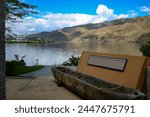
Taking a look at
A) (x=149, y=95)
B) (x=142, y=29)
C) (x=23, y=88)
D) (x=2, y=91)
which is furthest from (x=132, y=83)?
(x=142, y=29)

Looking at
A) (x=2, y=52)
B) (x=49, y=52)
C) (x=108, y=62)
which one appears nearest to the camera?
(x=2, y=52)

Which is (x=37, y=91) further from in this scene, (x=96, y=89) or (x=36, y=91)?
(x=96, y=89)

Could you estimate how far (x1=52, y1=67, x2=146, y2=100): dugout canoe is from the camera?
6.72 meters

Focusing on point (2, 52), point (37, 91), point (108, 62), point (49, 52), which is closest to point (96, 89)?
point (2, 52)

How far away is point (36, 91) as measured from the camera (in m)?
11.2

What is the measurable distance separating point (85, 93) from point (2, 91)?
2.56 meters

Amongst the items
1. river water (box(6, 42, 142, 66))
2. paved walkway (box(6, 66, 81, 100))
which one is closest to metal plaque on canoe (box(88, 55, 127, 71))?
paved walkway (box(6, 66, 81, 100))

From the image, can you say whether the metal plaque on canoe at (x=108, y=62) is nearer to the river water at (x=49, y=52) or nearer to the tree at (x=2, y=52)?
the tree at (x=2, y=52)

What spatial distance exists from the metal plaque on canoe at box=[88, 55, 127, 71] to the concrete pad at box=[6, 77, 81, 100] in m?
1.41

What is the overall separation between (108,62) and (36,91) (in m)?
2.77

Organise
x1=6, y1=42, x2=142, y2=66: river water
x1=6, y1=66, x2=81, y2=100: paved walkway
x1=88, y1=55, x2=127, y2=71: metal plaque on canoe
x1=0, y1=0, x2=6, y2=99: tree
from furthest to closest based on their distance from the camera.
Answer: x1=6, y1=42, x2=142, y2=66: river water < x1=6, y1=66, x2=81, y2=100: paved walkway < x1=88, y1=55, x2=127, y2=71: metal plaque on canoe < x1=0, y1=0, x2=6, y2=99: tree

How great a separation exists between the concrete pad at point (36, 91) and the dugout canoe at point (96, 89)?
28 cm

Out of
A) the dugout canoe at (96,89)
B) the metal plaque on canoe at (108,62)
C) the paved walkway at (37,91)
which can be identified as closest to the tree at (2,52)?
the dugout canoe at (96,89)

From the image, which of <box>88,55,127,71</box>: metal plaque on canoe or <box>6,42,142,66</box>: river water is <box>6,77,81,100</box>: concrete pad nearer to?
<box>88,55,127,71</box>: metal plaque on canoe
